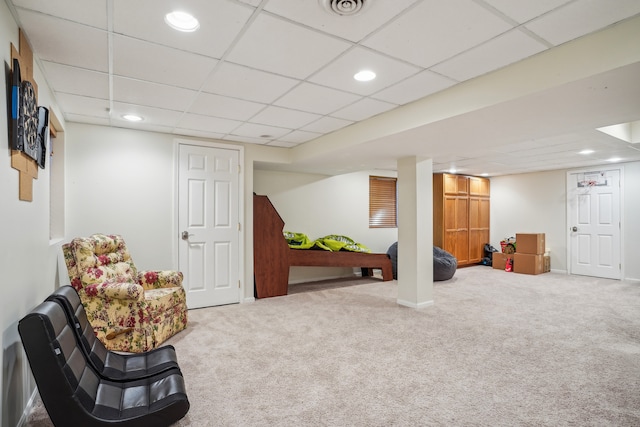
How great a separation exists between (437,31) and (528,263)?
21.2 ft

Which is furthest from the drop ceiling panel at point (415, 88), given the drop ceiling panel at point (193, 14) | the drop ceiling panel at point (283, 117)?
the drop ceiling panel at point (193, 14)

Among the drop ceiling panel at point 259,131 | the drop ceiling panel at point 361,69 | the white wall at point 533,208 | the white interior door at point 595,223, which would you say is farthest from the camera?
the white wall at point 533,208

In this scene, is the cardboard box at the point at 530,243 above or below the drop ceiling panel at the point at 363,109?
below

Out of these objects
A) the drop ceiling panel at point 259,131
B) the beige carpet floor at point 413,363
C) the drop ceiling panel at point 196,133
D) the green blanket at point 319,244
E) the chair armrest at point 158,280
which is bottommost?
the beige carpet floor at point 413,363

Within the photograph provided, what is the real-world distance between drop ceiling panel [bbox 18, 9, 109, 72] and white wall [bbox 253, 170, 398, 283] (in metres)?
3.67

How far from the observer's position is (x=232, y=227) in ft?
15.8

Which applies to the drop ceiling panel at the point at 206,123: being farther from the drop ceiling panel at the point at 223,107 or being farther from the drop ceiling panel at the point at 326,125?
the drop ceiling panel at the point at 326,125

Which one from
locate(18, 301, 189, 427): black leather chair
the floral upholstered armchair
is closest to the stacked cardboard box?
the floral upholstered armchair

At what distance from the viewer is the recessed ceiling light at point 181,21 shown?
184cm

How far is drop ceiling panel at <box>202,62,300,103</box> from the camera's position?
2564 millimetres

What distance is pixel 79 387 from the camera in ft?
5.42

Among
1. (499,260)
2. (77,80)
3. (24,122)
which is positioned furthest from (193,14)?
(499,260)

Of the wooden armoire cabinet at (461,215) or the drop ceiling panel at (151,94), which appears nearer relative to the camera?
the drop ceiling panel at (151,94)

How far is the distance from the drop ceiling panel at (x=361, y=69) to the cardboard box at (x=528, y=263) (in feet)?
19.3
